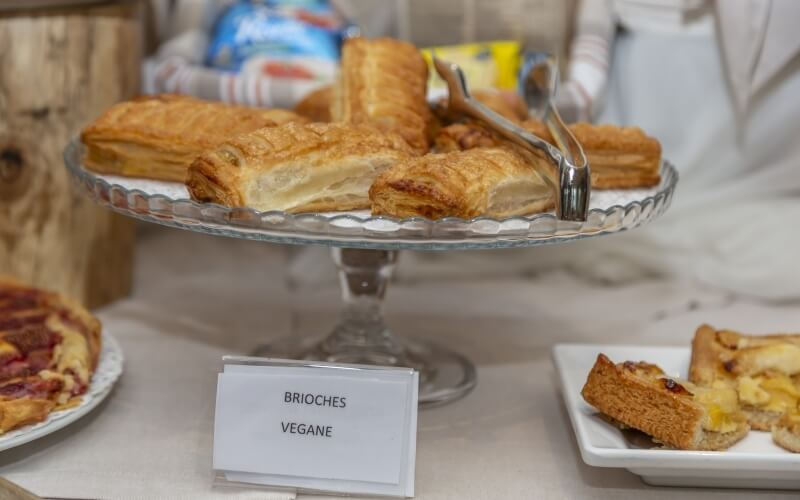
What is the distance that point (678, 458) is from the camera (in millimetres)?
831

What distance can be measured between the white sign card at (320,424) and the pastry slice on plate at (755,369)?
0.35 meters

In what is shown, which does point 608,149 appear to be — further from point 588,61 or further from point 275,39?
point 275,39

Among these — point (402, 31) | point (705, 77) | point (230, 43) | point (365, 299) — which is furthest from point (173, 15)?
point (705, 77)

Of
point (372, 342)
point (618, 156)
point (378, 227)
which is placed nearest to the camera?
point (378, 227)

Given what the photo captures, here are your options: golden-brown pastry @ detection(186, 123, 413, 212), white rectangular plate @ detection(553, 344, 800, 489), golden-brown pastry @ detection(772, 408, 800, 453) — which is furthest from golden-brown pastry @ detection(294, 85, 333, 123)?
golden-brown pastry @ detection(772, 408, 800, 453)

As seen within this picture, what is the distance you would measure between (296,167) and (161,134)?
0.20 meters

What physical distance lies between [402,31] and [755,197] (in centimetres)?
64

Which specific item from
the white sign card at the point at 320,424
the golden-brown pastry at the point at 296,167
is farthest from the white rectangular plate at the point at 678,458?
the golden-brown pastry at the point at 296,167

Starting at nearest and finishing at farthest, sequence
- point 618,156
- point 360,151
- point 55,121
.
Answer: point 360,151, point 618,156, point 55,121

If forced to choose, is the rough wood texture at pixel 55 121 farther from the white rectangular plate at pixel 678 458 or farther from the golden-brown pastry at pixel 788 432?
the golden-brown pastry at pixel 788 432

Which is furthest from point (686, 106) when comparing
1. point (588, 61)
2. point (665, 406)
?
point (665, 406)

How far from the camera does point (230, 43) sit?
1585 mm

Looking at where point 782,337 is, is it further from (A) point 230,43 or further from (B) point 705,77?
(A) point 230,43

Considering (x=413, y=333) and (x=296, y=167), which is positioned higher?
(x=296, y=167)
